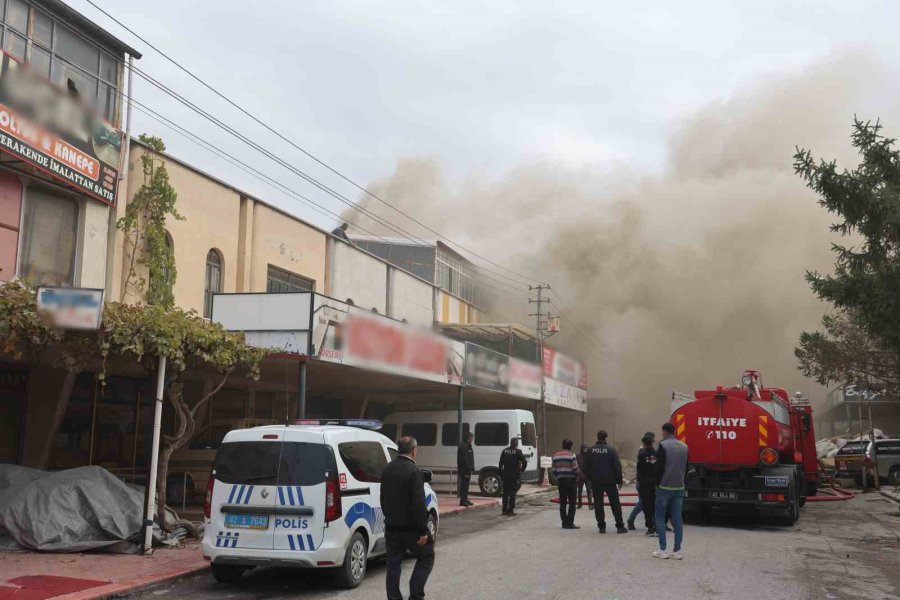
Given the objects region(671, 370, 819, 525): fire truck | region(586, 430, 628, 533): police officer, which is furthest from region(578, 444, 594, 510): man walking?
region(671, 370, 819, 525): fire truck

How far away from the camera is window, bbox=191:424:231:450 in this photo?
54.2 feet

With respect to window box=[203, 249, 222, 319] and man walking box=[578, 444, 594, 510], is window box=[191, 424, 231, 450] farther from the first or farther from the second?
man walking box=[578, 444, 594, 510]

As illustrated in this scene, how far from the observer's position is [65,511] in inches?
391

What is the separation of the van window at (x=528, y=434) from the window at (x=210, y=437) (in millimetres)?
8176

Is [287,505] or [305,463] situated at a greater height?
[305,463]

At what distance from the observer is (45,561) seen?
29.8ft

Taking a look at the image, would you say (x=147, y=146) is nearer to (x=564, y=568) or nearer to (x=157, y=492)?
(x=157, y=492)

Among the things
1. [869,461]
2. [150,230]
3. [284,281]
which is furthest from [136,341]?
[869,461]

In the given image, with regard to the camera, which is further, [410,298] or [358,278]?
[410,298]

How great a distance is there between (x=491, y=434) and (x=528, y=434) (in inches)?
43.9

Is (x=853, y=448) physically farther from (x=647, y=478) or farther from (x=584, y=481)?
(x=647, y=478)

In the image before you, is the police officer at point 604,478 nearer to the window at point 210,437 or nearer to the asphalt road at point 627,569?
the asphalt road at point 627,569

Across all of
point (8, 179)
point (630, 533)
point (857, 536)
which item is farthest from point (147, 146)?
point (857, 536)

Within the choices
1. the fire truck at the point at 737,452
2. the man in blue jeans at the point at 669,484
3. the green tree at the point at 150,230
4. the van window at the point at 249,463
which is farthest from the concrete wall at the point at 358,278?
the van window at the point at 249,463
